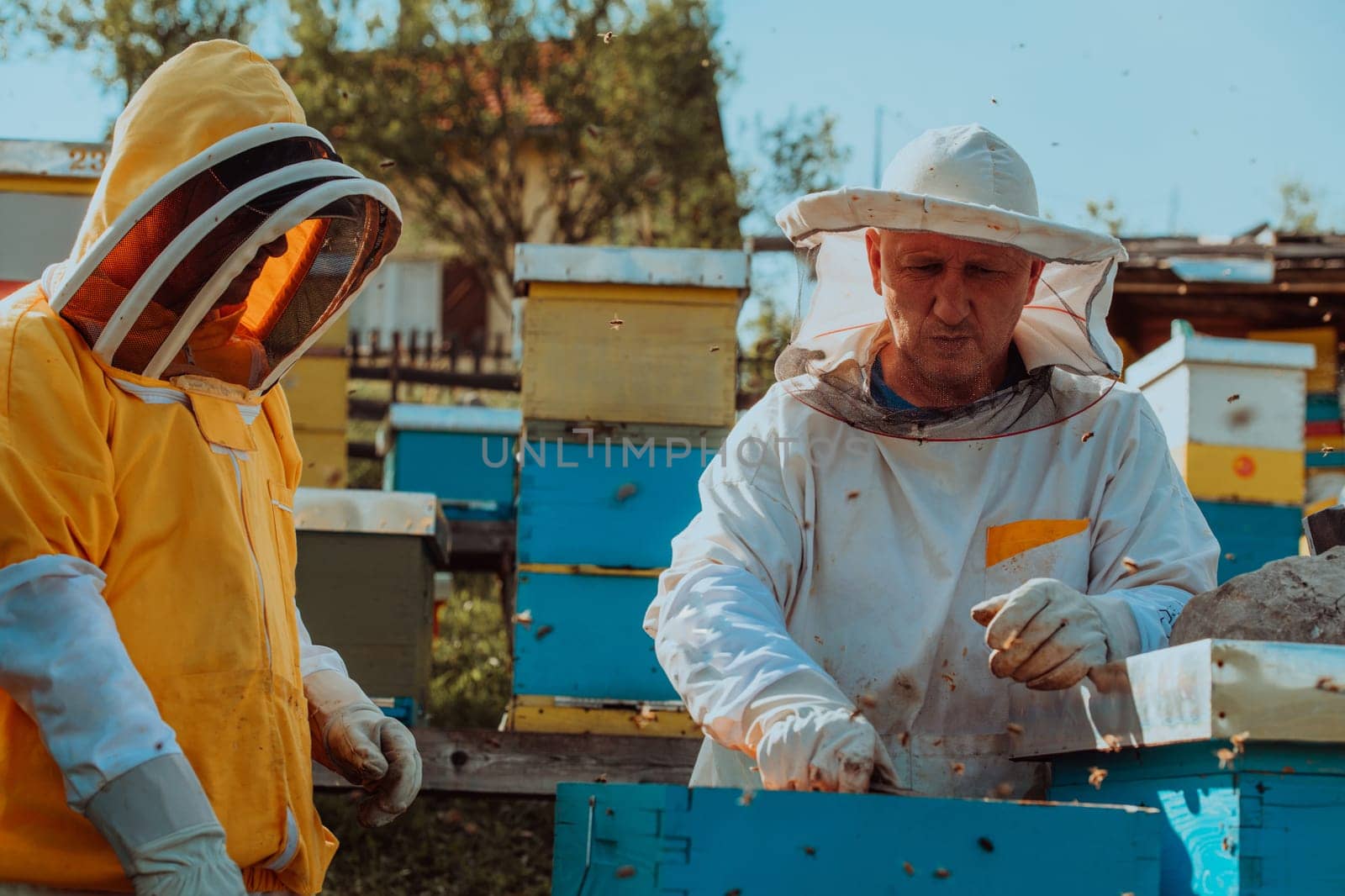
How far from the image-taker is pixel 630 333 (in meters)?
4.46

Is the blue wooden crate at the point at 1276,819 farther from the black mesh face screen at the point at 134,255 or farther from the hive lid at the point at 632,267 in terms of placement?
the hive lid at the point at 632,267

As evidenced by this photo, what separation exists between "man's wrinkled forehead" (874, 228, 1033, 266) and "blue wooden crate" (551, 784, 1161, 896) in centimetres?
108

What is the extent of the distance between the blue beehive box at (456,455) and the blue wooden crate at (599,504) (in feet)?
7.03

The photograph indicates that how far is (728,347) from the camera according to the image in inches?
174

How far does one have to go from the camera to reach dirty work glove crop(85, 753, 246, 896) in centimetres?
174

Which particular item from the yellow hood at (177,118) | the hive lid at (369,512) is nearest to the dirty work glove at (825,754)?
the yellow hood at (177,118)

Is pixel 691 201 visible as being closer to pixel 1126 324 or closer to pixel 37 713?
pixel 1126 324

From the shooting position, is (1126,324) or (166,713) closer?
(166,713)

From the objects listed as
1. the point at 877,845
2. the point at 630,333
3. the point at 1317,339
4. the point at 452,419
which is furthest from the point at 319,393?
the point at 877,845

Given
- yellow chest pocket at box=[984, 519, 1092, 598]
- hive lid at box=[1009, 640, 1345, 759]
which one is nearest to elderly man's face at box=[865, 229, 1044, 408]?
yellow chest pocket at box=[984, 519, 1092, 598]

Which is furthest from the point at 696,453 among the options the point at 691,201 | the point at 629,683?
the point at 691,201

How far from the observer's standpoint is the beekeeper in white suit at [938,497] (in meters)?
2.14

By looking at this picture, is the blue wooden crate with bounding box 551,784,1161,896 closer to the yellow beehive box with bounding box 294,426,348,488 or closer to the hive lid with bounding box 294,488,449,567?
the hive lid with bounding box 294,488,449,567

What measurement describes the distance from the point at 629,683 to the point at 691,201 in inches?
321
